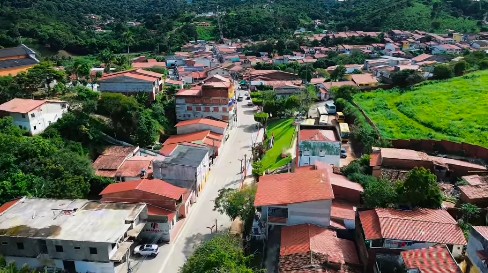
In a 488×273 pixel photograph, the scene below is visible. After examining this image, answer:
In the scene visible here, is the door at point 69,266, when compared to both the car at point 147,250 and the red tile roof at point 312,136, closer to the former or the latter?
the car at point 147,250

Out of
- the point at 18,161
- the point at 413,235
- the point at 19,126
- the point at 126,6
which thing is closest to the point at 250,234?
the point at 413,235

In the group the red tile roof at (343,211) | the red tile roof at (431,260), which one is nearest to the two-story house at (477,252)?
the red tile roof at (431,260)

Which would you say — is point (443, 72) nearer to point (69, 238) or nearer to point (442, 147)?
point (442, 147)

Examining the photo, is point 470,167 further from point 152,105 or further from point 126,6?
point 126,6

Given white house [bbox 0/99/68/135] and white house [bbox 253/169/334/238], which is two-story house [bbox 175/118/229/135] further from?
white house [bbox 253/169/334/238]

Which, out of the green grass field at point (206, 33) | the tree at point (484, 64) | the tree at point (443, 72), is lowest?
the tree at point (443, 72)

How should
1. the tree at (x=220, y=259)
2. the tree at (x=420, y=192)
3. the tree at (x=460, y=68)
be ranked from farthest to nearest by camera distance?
the tree at (x=460, y=68) < the tree at (x=420, y=192) < the tree at (x=220, y=259)

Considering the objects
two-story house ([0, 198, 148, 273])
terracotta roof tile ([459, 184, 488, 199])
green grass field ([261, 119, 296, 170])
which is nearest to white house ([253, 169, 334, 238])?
two-story house ([0, 198, 148, 273])
